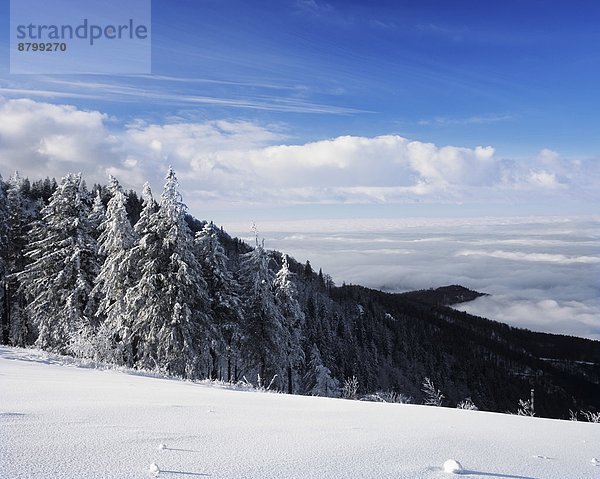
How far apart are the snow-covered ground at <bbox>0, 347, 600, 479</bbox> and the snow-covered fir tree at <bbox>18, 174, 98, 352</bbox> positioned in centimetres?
2340

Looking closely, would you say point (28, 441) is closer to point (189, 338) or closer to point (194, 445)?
point (194, 445)

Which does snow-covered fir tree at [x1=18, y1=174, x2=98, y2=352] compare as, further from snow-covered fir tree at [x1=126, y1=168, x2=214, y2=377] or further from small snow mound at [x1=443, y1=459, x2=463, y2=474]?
small snow mound at [x1=443, y1=459, x2=463, y2=474]

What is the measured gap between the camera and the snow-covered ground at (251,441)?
10.00 ft

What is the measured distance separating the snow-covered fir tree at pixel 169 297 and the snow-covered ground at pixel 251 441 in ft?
61.7

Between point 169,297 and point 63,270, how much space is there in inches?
308

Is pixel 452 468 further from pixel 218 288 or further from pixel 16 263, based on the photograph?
pixel 16 263

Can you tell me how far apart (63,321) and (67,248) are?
14.9 feet

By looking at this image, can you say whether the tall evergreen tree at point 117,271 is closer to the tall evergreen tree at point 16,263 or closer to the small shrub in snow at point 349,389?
the tall evergreen tree at point 16,263

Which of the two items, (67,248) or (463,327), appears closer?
(67,248)

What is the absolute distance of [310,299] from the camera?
82.7m

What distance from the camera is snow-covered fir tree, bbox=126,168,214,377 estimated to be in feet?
80.4

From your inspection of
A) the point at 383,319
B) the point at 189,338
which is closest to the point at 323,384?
the point at 189,338

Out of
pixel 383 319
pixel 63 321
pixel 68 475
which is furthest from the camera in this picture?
pixel 383 319

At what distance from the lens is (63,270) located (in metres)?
27.3
